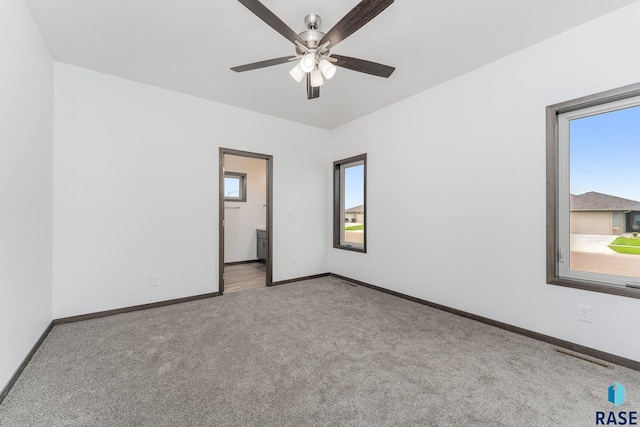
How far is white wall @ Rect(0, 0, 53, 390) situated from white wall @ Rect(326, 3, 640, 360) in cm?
365

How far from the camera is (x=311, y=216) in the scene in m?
4.66

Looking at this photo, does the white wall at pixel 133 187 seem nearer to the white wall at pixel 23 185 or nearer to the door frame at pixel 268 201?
the door frame at pixel 268 201

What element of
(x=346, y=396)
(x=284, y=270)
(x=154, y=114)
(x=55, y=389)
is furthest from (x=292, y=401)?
(x=154, y=114)

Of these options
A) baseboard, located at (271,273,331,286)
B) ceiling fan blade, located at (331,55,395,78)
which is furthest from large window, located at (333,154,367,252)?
ceiling fan blade, located at (331,55,395,78)

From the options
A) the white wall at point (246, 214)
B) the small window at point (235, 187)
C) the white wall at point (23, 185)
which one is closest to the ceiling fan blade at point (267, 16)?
the white wall at point (23, 185)

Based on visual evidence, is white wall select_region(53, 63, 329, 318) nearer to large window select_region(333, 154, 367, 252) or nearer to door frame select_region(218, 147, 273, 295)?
door frame select_region(218, 147, 273, 295)

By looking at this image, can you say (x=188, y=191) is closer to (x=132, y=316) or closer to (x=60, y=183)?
(x=60, y=183)

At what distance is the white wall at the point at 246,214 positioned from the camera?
5828 millimetres

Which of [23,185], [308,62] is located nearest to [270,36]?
[308,62]

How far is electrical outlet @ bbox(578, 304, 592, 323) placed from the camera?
6.86ft

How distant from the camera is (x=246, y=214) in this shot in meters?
6.10

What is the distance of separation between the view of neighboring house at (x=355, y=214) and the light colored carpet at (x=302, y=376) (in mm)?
1948

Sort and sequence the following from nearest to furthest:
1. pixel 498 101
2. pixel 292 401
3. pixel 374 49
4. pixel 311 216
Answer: pixel 292 401 → pixel 374 49 → pixel 498 101 → pixel 311 216

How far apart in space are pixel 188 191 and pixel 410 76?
3058 millimetres
